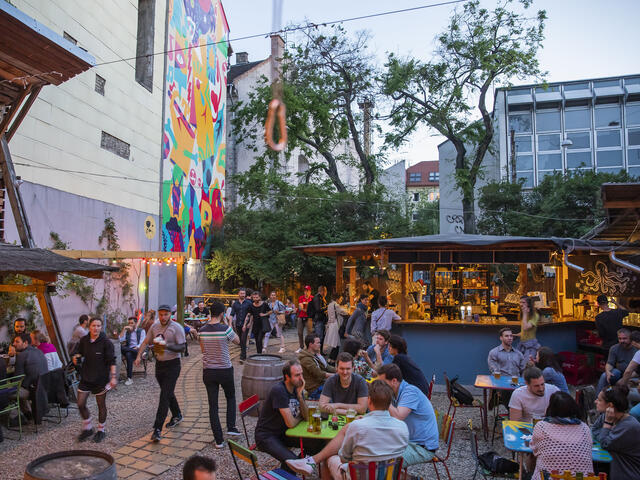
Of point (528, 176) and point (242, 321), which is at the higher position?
point (528, 176)

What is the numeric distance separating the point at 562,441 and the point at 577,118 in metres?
25.0

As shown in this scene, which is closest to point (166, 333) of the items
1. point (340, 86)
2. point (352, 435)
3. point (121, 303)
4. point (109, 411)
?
point (109, 411)

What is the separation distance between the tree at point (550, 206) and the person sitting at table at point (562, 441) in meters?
17.6

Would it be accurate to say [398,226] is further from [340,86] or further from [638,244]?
[638,244]

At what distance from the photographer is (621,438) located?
400cm

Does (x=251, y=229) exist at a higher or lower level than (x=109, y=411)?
higher

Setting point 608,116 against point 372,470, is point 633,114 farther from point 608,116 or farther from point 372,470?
point 372,470

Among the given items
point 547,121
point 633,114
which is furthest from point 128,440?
point 633,114

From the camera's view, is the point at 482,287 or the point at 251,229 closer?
the point at 482,287

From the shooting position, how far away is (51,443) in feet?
20.7

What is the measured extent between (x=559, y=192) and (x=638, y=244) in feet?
30.8

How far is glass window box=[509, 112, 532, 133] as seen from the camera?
25734 mm

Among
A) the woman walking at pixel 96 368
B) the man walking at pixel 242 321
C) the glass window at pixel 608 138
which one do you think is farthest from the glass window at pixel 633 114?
the woman walking at pixel 96 368

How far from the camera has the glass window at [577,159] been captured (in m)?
24.8
